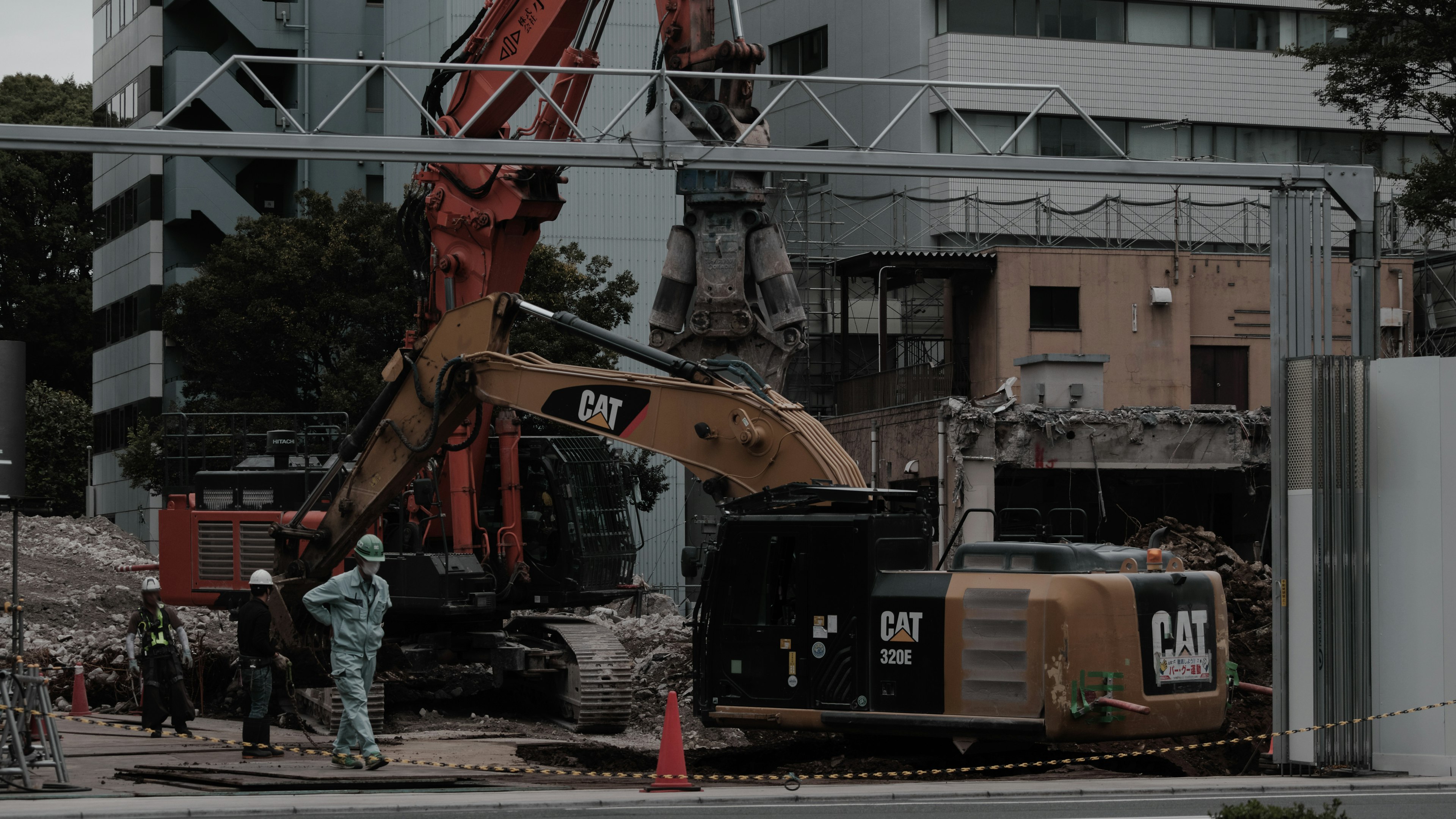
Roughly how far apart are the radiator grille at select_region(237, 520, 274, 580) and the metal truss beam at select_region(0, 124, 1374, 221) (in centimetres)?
597

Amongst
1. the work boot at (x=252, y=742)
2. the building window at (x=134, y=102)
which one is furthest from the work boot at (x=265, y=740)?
the building window at (x=134, y=102)

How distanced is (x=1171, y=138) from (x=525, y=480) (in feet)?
102

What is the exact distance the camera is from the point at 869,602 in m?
14.0

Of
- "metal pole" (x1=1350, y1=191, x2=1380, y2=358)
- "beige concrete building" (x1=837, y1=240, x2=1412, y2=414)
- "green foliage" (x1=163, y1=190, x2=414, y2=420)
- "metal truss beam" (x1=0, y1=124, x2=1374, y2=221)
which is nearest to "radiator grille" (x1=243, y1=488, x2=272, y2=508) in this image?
"metal truss beam" (x1=0, y1=124, x2=1374, y2=221)

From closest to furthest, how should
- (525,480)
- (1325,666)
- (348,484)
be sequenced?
(1325,666)
(348,484)
(525,480)

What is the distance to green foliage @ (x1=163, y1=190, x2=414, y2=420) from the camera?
133 feet

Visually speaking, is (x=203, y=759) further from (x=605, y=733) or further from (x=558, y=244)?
(x=558, y=244)

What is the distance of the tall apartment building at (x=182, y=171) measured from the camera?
5072 centimetres

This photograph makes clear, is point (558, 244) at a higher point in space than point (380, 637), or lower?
higher

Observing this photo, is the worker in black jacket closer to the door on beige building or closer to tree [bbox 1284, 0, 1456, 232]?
tree [bbox 1284, 0, 1456, 232]

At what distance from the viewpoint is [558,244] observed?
4384cm

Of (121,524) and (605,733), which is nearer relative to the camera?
(605,733)

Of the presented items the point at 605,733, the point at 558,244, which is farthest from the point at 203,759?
the point at 558,244

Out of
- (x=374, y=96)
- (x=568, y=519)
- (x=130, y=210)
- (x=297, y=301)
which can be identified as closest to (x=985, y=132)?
(x=297, y=301)
